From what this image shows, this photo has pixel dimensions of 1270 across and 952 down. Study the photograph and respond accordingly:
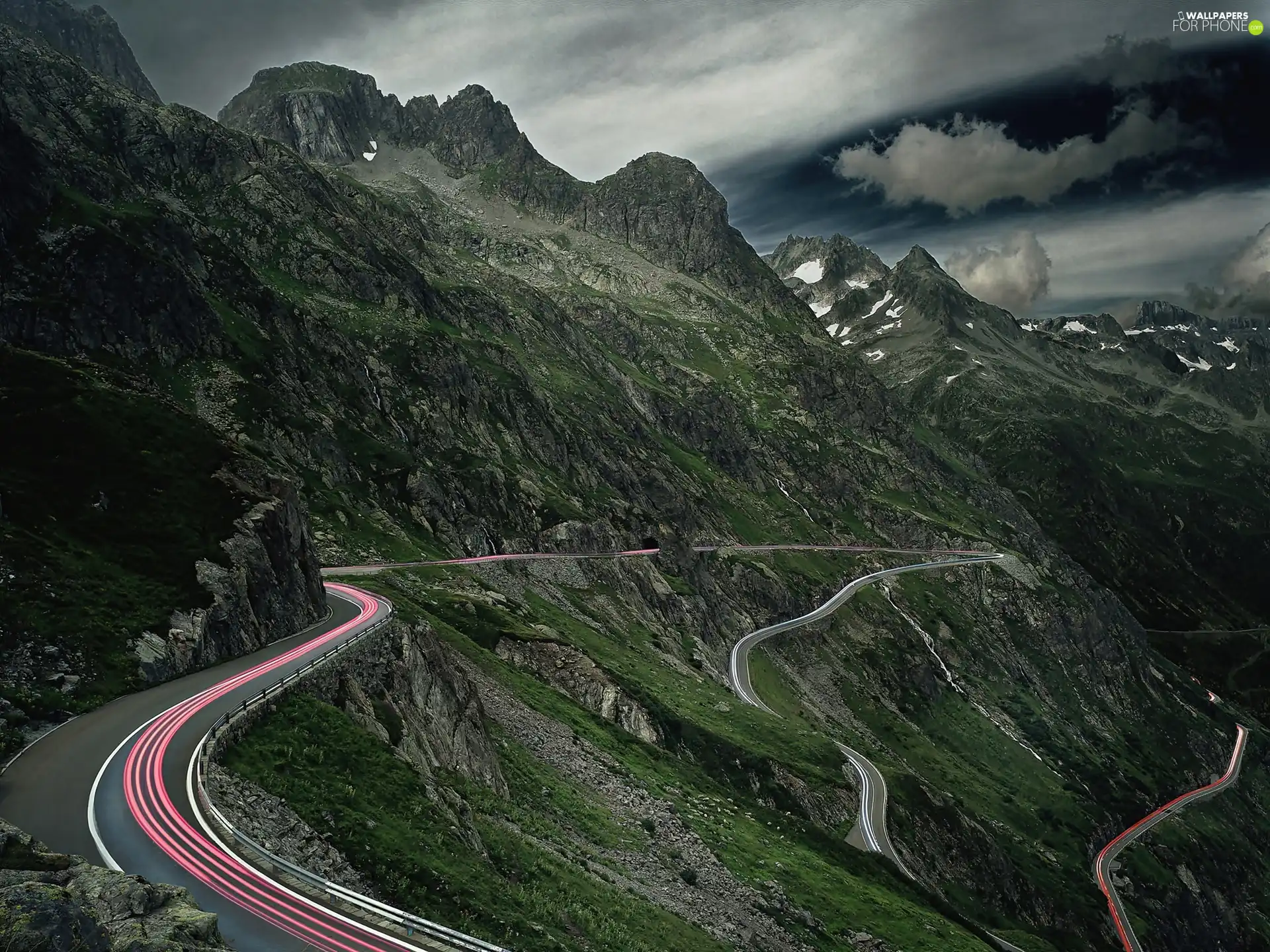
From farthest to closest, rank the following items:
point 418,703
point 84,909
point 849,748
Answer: point 849,748 → point 418,703 → point 84,909

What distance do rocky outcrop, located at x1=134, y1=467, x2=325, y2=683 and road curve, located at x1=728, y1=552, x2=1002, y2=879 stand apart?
56.4m

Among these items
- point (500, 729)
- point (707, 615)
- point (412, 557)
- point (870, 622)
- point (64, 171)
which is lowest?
point (870, 622)

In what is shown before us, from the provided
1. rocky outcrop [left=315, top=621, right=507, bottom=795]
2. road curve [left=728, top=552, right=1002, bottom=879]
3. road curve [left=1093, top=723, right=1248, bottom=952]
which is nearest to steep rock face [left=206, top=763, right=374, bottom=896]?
rocky outcrop [left=315, top=621, right=507, bottom=795]

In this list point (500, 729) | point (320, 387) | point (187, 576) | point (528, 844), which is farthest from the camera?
point (320, 387)

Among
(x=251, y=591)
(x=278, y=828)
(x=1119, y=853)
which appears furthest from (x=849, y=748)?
(x=1119, y=853)

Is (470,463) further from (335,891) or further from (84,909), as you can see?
(84,909)

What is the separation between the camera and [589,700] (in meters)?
64.6

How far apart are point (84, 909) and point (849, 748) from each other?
9357 centimetres

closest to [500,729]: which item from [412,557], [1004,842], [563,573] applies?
[412,557]

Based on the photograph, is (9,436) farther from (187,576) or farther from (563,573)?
(563,573)

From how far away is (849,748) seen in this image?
95312mm

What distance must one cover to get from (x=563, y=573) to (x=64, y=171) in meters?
102

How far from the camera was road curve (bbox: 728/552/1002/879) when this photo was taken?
7131 centimetres

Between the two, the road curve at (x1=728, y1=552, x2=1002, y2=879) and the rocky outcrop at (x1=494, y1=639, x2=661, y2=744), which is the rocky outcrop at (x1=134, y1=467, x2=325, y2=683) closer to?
the rocky outcrop at (x1=494, y1=639, x2=661, y2=744)
